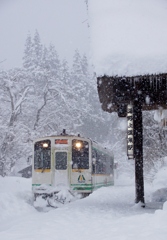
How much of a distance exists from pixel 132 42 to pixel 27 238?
558 cm

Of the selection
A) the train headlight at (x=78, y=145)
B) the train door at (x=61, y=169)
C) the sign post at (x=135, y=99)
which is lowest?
the train door at (x=61, y=169)

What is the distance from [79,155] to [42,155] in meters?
1.54

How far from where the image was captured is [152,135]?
926 inches

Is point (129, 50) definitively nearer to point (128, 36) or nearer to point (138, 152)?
point (128, 36)

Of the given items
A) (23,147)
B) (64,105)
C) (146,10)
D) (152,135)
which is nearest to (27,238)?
(146,10)

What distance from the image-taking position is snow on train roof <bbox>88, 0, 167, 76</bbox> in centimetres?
844

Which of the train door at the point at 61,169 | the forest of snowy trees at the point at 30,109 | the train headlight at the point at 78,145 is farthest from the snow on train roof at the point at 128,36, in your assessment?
the forest of snowy trees at the point at 30,109

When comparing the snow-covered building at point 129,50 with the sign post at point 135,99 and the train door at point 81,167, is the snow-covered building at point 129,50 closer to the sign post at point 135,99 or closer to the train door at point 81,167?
the sign post at point 135,99

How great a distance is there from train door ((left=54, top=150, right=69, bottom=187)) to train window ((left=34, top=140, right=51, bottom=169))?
356 millimetres

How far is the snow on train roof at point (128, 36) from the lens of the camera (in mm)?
8438

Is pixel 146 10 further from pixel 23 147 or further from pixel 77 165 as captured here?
pixel 23 147

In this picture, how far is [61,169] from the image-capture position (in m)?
14.0

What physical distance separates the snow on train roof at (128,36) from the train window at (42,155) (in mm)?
5944

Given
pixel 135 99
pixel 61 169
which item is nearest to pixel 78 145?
pixel 61 169
